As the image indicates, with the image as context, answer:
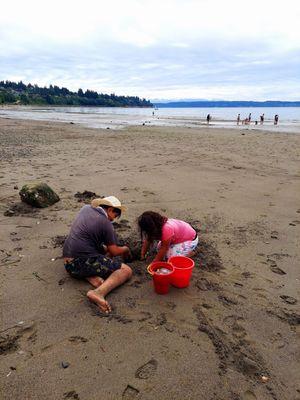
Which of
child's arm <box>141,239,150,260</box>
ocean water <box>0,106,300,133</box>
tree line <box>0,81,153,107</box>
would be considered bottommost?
child's arm <box>141,239,150,260</box>

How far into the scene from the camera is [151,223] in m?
3.96

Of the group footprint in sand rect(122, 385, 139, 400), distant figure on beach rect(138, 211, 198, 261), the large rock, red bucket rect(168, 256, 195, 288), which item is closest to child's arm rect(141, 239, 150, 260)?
distant figure on beach rect(138, 211, 198, 261)

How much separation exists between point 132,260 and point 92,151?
9007mm

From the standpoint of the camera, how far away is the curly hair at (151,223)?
396cm

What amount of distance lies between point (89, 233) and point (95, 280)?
21.4 inches

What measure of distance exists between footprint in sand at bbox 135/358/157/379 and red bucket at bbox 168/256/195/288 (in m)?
1.10

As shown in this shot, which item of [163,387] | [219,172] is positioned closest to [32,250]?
[163,387]

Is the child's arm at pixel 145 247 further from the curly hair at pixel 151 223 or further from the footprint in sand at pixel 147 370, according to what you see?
the footprint in sand at pixel 147 370

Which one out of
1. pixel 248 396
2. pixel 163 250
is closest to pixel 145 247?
pixel 163 250

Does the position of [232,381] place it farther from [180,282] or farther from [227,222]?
[227,222]

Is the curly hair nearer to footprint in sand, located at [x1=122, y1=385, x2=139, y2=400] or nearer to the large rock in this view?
footprint in sand, located at [x1=122, y1=385, x2=139, y2=400]

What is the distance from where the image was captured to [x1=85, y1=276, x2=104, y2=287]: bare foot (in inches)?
154

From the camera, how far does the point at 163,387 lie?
2.58 m

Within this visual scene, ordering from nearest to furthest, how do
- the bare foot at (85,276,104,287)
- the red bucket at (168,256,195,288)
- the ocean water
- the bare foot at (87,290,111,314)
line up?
1. the bare foot at (87,290,111,314)
2. the red bucket at (168,256,195,288)
3. the bare foot at (85,276,104,287)
4. the ocean water
